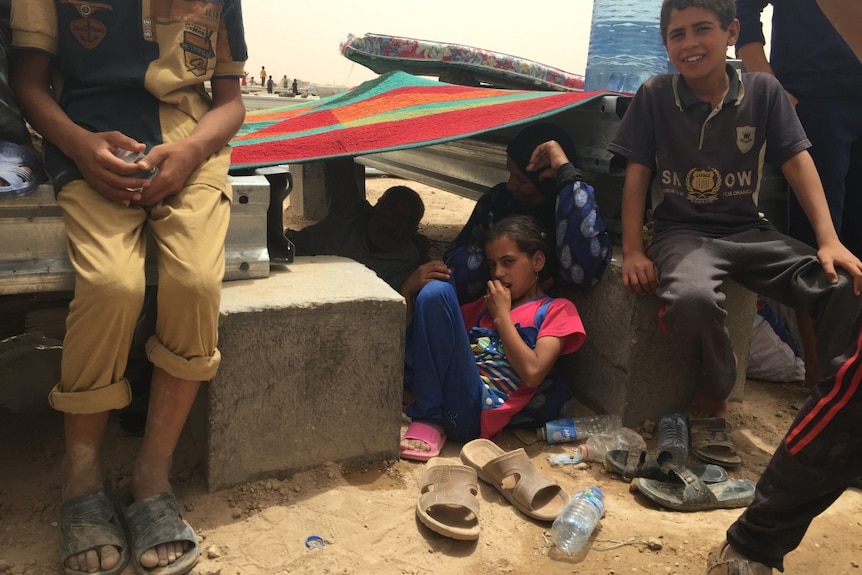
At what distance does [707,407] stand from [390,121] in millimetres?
1776

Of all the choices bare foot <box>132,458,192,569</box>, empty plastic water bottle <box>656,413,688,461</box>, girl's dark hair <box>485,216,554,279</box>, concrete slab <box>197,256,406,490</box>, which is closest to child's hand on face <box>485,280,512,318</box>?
girl's dark hair <box>485,216,554,279</box>

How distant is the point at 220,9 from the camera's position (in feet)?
7.30

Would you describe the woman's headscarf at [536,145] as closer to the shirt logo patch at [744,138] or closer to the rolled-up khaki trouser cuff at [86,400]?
the shirt logo patch at [744,138]

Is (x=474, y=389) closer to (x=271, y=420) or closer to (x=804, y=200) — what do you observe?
(x=271, y=420)

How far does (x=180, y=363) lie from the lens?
6.26 feet

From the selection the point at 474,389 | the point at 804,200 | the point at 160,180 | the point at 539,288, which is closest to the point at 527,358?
the point at 474,389

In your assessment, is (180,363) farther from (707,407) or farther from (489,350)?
(707,407)

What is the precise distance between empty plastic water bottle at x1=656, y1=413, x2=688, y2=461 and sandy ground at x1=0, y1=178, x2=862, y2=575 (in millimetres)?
258

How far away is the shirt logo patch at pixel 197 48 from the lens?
2.18 m

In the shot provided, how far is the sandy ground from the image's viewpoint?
1.96 meters

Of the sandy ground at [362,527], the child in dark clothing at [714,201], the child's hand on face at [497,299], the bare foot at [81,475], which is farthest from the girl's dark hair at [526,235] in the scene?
the bare foot at [81,475]

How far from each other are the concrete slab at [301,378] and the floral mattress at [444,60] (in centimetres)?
278

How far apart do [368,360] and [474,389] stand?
0.48 meters

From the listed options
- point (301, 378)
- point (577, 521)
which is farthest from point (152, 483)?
point (577, 521)
